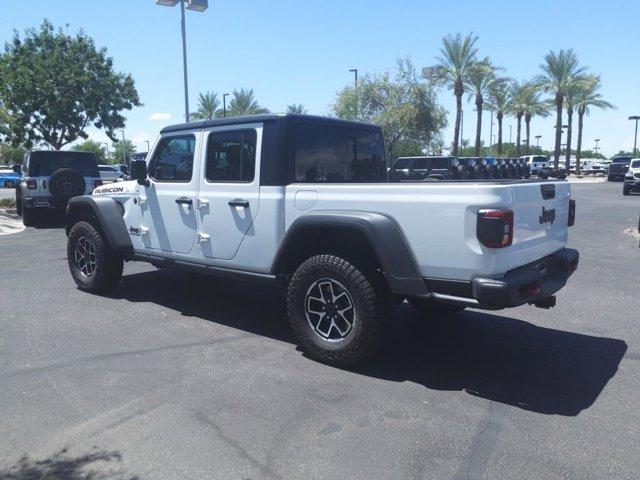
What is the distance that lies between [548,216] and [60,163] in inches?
541

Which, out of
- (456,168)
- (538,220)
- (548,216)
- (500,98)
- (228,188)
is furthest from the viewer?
(500,98)

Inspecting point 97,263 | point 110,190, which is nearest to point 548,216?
point 110,190

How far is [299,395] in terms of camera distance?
398 cm

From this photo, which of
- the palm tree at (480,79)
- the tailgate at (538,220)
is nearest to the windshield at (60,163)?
the tailgate at (538,220)

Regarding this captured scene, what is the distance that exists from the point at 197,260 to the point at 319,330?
5.37 feet

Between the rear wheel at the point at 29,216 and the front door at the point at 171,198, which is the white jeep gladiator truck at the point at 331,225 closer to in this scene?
the front door at the point at 171,198

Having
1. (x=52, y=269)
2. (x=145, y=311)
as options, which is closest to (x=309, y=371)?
(x=145, y=311)

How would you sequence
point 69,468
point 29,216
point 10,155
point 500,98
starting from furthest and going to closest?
point 10,155
point 500,98
point 29,216
point 69,468

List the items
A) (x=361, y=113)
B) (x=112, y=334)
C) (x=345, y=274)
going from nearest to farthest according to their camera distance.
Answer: (x=345, y=274) < (x=112, y=334) < (x=361, y=113)

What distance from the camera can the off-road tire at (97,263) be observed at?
663 centimetres

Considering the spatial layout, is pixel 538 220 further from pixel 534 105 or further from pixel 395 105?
pixel 534 105

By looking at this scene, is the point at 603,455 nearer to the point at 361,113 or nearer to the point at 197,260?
the point at 197,260

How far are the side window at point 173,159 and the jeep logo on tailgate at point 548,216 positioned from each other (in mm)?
3319

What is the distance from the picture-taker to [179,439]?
3352mm
